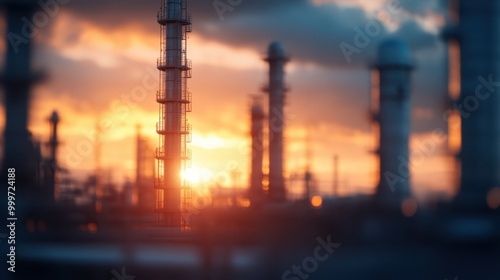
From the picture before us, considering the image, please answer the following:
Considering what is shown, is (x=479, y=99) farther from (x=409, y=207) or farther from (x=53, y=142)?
(x=53, y=142)

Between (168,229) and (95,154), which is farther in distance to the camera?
(95,154)

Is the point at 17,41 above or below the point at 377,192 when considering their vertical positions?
above

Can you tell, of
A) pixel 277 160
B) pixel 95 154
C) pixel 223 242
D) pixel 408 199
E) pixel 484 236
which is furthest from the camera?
pixel 95 154

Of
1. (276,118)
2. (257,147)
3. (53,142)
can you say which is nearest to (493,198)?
(276,118)

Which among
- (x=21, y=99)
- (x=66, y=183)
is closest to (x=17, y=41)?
(x=21, y=99)

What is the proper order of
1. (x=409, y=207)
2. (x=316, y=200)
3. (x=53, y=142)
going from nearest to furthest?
(x=409, y=207) < (x=316, y=200) < (x=53, y=142)

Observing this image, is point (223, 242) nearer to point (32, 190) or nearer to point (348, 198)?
point (348, 198)

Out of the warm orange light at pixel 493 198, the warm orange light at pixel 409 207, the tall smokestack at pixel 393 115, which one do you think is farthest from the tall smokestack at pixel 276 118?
the warm orange light at pixel 493 198
